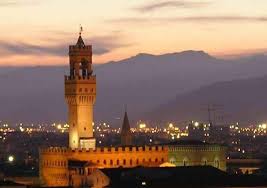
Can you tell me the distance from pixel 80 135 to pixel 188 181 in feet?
85.7

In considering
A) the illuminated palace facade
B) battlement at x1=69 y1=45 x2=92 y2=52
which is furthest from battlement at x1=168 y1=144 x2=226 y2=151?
battlement at x1=69 y1=45 x2=92 y2=52

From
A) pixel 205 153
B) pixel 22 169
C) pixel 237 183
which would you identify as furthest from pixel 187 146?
pixel 237 183

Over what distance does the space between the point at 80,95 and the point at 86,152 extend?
8.03m

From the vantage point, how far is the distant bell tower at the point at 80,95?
128 meters

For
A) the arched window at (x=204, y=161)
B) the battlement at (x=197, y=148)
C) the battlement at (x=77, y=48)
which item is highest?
the battlement at (x=77, y=48)

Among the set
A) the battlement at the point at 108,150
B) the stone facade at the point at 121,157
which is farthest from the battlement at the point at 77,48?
the battlement at the point at 108,150

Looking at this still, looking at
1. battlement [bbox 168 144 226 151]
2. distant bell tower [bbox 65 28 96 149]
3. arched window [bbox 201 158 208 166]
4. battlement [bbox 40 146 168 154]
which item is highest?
distant bell tower [bbox 65 28 96 149]

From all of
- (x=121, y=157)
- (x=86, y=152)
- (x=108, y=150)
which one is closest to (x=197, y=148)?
(x=121, y=157)

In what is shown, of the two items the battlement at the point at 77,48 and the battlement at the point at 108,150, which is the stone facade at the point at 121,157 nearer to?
the battlement at the point at 108,150

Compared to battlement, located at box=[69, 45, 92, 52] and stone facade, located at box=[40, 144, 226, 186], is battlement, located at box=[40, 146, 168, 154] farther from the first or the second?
battlement, located at box=[69, 45, 92, 52]

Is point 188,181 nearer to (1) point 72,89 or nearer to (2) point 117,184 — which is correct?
(2) point 117,184

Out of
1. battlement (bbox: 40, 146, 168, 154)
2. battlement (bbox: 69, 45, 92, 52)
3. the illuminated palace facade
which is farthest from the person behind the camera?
battlement (bbox: 69, 45, 92, 52)

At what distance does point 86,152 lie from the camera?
123062mm

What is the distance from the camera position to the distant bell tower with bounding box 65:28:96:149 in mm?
127938
